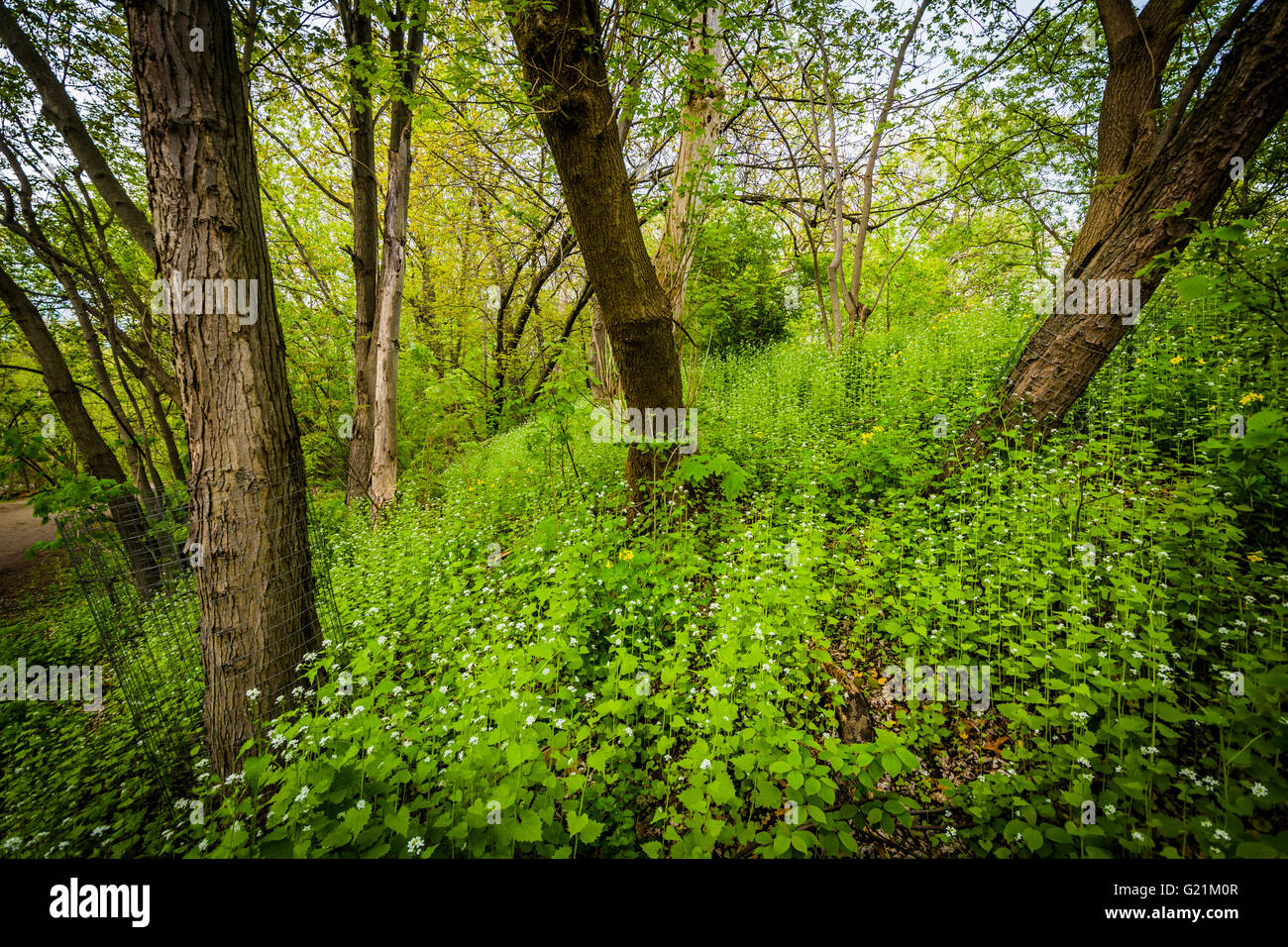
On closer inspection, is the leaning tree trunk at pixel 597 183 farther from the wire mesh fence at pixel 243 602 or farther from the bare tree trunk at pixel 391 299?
the bare tree trunk at pixel 391 299

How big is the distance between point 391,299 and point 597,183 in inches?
194

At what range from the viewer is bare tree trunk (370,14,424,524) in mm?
6085

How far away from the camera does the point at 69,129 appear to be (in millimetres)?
4977

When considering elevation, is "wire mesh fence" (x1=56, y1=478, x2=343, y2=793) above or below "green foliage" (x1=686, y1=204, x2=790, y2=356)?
below

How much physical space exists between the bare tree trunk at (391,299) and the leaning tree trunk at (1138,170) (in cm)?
743

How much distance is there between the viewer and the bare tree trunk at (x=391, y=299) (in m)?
6.08

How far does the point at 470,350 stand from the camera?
11711 millimetres

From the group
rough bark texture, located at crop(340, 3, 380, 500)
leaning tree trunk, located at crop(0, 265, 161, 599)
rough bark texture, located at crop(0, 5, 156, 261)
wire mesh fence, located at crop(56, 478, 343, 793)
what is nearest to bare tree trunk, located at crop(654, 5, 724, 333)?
wire mesh fence, located at crop(56, 478, 343, 793)

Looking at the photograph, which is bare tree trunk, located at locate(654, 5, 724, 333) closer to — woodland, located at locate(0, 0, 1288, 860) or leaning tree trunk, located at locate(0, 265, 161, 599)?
woodland, located at locate(0, 0, 1288, 860)

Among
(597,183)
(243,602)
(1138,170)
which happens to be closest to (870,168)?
(1138,170)

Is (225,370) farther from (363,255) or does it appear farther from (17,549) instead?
(17,549)

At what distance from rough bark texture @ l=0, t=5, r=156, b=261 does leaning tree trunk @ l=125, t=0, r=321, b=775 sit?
4226 millimetres
